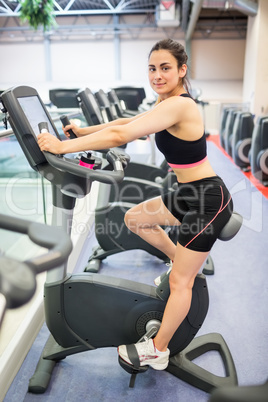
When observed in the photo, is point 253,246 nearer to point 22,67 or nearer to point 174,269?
point 174,269

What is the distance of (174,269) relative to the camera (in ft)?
5.50

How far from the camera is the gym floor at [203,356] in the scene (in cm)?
175

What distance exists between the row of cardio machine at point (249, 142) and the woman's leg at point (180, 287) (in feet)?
12.6

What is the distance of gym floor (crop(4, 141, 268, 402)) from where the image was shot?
5.73ft

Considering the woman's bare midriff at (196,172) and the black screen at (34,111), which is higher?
the black screen at (34,111)

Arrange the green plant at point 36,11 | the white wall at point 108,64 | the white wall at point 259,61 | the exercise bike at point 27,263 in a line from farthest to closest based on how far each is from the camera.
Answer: the white wall at point 108,64, the white wall at point 259,61, the green plant at point 36,11, the exercise bike at point 27,263

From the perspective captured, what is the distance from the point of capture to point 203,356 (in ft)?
6.57

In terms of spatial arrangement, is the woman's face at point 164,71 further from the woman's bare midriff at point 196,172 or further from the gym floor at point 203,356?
the gym floor at point 203,356

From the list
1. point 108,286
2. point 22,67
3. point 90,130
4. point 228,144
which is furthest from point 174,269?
point 22,67

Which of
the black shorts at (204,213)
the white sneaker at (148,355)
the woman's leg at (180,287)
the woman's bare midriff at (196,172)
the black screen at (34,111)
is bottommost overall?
the white sneaker at (148,355)

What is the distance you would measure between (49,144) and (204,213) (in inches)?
27.6

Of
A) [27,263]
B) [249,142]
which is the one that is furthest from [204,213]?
[249,142]

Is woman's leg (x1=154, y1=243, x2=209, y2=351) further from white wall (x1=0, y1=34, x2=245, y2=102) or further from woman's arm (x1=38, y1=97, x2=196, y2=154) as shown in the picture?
white wall (x1=0, y1=34, x2=245, y2=102)

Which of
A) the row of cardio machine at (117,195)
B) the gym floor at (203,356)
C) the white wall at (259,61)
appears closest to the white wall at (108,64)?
the white wall at (259,61)
